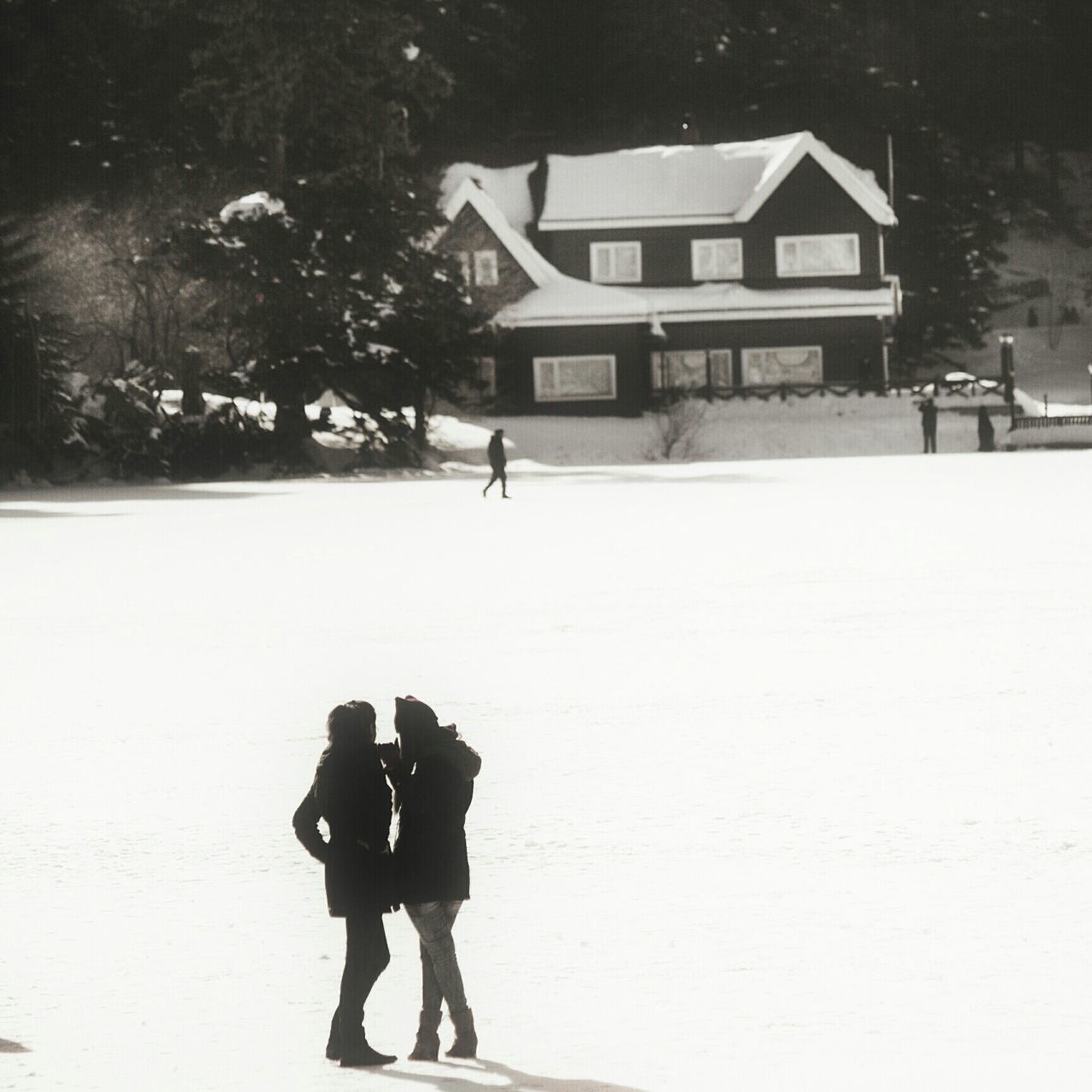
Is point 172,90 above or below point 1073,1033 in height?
above

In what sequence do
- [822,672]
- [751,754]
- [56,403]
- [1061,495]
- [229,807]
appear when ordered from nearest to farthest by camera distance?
[229,807]
[751,754]
[822,672]
[1061,495]
[56,403]

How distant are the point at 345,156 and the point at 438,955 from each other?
46249 millimetres

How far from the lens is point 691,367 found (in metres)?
60.8

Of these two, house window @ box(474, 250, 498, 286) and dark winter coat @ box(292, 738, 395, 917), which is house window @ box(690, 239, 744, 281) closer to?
house window @ box(474, 250, 498, 286)

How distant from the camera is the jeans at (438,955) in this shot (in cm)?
540

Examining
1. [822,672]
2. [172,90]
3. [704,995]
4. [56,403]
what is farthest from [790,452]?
[704,995]

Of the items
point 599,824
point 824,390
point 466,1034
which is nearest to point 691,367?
point 824,390

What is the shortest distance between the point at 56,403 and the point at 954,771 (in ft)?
120

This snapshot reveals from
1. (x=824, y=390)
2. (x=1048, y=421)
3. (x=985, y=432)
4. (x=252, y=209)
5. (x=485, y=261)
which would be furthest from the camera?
(x=485, y=261)

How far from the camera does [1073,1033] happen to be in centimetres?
561

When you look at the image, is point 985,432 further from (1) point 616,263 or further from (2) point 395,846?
(2) point 395,846

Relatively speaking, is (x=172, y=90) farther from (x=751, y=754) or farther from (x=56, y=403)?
(x=751, y=754)

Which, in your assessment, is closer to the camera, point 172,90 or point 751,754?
point 751,754

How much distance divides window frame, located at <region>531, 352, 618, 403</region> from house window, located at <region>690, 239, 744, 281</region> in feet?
18.3
